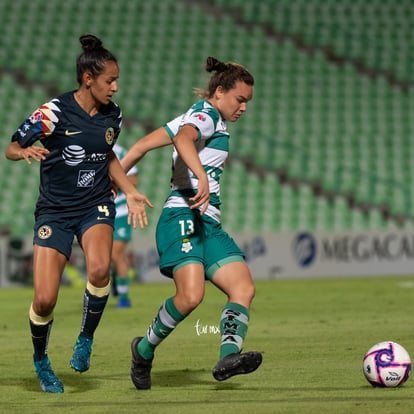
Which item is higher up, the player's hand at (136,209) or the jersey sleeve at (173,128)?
the jersey sleeve at (173,128)

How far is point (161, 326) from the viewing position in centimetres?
636

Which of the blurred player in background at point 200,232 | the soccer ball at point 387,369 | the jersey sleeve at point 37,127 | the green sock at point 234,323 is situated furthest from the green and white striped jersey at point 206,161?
the soccer ball at point 387,369

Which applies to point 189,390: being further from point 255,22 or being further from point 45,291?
point 255,22

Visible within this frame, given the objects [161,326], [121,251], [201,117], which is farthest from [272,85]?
[161,326]

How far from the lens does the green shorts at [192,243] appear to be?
20.8 feet

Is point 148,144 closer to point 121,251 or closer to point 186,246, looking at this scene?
point 186,246

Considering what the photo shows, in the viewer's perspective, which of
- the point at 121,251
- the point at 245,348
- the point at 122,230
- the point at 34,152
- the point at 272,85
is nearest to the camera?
the point at 34,152

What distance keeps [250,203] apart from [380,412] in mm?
15349

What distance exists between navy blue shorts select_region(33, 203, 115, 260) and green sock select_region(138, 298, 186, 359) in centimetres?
65

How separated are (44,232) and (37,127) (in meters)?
0.63

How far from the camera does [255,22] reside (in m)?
25.4

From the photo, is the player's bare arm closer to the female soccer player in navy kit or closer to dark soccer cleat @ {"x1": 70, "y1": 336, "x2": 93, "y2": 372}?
the female soccer player in navy kit

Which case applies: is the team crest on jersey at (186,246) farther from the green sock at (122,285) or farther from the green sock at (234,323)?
the green sock at (122,285)

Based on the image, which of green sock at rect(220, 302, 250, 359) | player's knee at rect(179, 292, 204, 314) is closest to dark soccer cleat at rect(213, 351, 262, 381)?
green sock at rect(220, 302, 250, 359)
